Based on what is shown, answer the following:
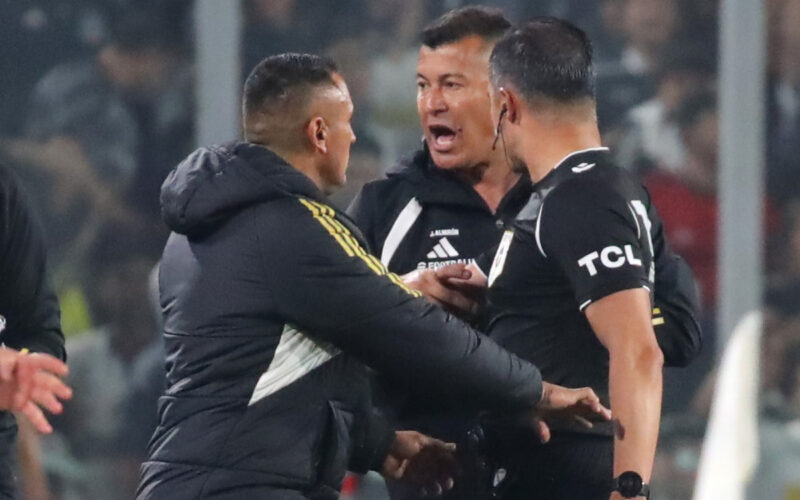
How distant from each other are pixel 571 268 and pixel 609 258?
0.08m

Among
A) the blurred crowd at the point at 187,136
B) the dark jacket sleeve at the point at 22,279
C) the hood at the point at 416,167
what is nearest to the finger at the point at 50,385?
the dark jacket sleeve at the point at 22,279

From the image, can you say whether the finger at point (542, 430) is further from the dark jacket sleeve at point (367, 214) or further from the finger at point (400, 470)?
the dark jacket sleeve at point (367, 214)

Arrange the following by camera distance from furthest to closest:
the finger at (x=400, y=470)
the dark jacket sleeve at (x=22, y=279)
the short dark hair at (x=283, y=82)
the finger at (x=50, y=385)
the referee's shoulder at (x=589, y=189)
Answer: the dark jacket sleeve at (x=22, y=279)
the finger at (x=400, y=470)
the short dark hair at (x=283, y=82)
the referee's shoulder at (x=589, y=189)
the finger at (x=50, y=385)

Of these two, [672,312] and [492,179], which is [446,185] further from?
[672,312]

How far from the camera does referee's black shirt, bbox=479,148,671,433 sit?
2955mm

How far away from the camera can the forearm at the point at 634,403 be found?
9.47 ft

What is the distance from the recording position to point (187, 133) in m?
6.17

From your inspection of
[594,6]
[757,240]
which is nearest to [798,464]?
[757,240]

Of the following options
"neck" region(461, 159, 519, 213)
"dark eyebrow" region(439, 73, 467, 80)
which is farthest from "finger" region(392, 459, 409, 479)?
"dark eyebrow" region(439, 73, 467, 80)

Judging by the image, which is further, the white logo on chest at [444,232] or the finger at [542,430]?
the white logo on chest at [444,232]

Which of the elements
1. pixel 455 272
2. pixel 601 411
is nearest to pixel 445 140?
pixel 455 272

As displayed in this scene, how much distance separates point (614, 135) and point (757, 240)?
0.70 meters

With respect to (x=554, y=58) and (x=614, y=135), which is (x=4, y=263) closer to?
(x=554, y=58)

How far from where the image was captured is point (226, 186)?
2955 mm
